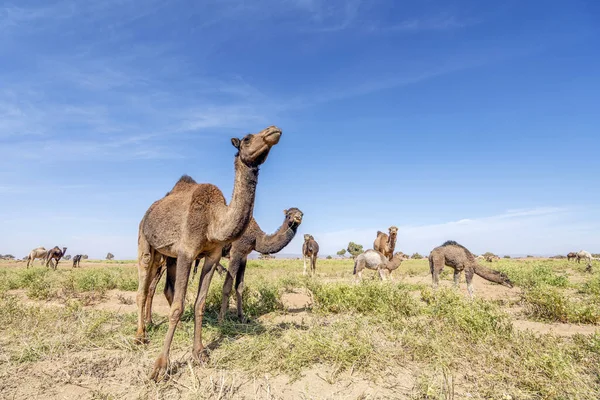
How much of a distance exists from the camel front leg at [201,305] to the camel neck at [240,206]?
2.39 feet

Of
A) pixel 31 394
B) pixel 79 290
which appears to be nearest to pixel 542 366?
pixel 31 394

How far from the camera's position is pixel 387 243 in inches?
703

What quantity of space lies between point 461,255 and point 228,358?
10.5 metres

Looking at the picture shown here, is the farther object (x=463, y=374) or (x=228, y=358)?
(x=228, y=358)

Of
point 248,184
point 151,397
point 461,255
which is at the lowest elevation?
point 151,397

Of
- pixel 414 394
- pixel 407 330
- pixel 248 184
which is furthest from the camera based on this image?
pixel 407 330

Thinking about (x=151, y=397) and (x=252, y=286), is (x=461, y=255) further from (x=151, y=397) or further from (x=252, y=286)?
(x=151, y=397)

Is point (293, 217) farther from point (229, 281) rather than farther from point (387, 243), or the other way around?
point (387, 243)

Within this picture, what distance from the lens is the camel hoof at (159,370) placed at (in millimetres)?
4461

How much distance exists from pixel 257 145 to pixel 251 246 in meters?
4.02

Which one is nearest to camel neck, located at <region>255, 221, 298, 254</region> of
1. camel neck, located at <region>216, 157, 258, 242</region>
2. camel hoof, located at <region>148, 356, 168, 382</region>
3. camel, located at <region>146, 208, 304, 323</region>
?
camel, located at <region>146, 208, 304, 323</region>

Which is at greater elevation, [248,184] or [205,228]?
[248,184]

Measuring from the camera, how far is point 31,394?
163 inches

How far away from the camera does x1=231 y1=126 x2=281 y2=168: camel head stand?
15.7 ft
